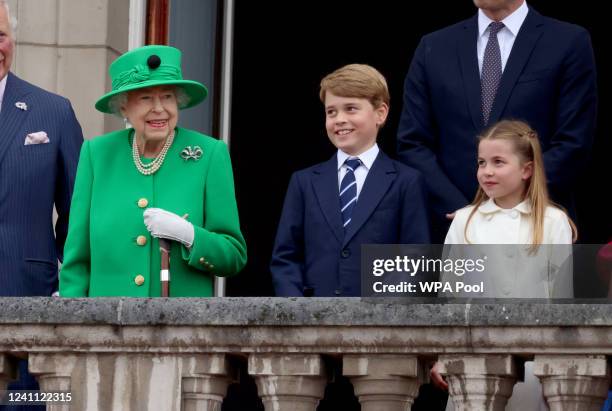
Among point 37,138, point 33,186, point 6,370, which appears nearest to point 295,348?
point 6,370

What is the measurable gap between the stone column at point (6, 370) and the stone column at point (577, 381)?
163 centimetres

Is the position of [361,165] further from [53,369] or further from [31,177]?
[53,369]

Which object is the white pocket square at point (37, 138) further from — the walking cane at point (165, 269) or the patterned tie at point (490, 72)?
the patterned tie at point (490, 72)

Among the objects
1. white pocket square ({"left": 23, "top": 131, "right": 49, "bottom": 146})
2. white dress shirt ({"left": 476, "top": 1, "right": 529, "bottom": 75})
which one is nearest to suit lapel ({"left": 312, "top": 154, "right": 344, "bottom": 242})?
white dress shirt ({"left": 476, "top": 1, "right": 529, "bottom": 75})

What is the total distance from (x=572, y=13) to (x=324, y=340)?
5.93 meters

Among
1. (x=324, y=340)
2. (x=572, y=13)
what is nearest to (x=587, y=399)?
(x=324, y=340)

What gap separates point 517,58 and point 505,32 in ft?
0.50

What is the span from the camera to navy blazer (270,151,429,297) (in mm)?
7055

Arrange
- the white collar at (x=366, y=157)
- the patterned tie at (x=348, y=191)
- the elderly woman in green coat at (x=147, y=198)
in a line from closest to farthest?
1. the elderly woman in green coat at (x=147, y=198)
2. the patterned tie at (x=348, y=191)
3. the white collar at (x=366, y=157)

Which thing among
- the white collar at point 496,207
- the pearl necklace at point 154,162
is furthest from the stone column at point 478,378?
the pearl necklace at point 154,162

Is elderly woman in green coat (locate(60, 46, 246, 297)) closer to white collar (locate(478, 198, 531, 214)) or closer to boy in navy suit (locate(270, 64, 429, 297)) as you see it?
boy in navy suit (locate(270, 64, 429, 297))

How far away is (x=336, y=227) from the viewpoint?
7129 mm

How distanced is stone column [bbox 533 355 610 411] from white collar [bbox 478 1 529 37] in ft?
7.08

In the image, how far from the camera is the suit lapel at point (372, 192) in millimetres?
7121
